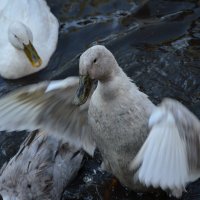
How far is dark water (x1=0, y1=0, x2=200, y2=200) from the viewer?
19.7ft

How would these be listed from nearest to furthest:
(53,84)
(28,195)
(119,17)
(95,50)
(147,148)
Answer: (147,148), (95,50), (53,84), (28,195), (119,17)

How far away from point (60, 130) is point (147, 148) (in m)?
1.48

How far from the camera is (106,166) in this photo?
5469mm

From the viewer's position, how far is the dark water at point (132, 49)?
6.00 m

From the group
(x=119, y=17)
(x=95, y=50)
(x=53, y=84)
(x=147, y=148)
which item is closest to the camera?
(x=147, y=148)

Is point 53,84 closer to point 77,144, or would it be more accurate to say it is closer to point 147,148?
point 77,144

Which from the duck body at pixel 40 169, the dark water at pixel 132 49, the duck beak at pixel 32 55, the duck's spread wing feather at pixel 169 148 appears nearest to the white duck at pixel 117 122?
the duck's spread wing feather at pixel 169 148

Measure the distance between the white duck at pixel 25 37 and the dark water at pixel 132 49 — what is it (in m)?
0.12

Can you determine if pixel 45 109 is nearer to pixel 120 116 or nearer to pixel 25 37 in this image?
pixel 120 116

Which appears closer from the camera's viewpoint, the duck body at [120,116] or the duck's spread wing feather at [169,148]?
the duck's spread wing feather at [169,148]

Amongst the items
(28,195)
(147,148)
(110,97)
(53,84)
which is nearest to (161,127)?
(147,148)

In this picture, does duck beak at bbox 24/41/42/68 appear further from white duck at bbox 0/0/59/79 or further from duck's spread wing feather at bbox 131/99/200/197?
duck's spread wing feather at bbox 131/99/200/197

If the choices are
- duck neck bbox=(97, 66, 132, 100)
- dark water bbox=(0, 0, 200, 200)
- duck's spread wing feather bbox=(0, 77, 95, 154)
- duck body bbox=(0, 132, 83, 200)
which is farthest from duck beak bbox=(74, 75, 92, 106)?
dark water bbox=(0, 0, 200, 200)

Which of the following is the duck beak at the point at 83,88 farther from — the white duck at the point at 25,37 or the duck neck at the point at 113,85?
the white duck at the point at 25,37
